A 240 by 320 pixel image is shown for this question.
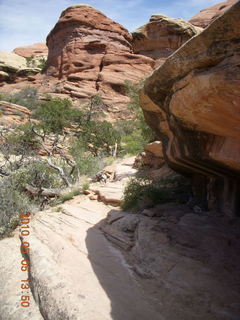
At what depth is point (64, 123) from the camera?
66.7 ft

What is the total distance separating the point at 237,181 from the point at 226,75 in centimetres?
293

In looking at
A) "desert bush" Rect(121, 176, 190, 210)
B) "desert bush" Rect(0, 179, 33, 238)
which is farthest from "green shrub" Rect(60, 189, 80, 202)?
"desert bush" Rect(121, 176, 190, 210)

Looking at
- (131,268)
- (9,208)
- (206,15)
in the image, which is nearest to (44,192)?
(9,208)

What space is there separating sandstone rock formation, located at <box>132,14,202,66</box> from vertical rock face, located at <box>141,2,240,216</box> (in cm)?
2578

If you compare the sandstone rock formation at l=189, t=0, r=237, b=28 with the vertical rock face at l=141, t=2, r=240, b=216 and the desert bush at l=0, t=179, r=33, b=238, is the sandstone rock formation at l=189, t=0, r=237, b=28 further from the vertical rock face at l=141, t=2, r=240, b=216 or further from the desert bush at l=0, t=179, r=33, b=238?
the desert bush at l=0, t=179, r=33, b=238

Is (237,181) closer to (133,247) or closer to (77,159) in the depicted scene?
(133,247)

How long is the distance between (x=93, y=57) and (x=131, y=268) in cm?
2968

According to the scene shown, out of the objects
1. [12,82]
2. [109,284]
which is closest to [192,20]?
[12,82]

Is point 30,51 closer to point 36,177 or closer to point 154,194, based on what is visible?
point 36,177

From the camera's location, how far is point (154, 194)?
6277 mm

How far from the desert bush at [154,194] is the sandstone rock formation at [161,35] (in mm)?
24418

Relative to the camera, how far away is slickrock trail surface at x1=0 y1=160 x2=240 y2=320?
9.86 feet
